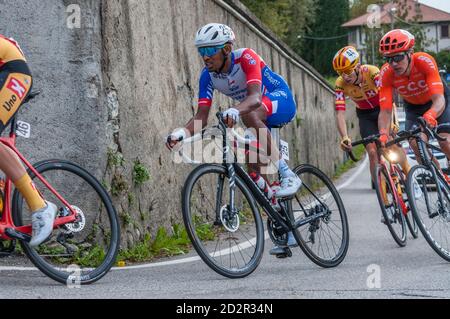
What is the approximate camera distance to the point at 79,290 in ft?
18.5

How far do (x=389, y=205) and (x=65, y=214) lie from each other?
13.3ft

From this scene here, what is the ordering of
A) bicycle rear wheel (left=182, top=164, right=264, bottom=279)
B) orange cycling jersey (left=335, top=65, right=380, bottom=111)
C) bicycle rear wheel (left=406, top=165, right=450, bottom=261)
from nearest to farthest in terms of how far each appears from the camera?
bicycle rear wheel (left=182, top=164, right=264, bottom=279)
bicycle rear wheel (left=406, top=165, right=450, bottom=261)
orange cycling jersey (left=335, top=65, right=380, bottom=111)

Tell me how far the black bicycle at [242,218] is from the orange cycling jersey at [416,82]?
1.61 metres

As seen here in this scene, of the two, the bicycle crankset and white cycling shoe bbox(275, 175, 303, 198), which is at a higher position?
white cycling shoe bbox(275, 175, 303, 198)

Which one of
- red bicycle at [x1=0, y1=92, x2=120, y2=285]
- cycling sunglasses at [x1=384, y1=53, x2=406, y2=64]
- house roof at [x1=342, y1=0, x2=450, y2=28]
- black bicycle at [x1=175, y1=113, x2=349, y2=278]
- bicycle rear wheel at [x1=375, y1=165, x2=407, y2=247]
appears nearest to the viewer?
red bicycle at [x1=0, y1=92, x2=120, y2=285]

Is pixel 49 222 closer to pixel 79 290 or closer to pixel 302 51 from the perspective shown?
pixel 79 290

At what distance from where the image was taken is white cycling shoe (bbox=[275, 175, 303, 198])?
6992 millimetres

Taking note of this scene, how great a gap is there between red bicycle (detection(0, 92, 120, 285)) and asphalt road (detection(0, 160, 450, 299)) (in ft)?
0.45

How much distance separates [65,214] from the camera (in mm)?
5945

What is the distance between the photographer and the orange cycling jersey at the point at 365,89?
10.1 meters

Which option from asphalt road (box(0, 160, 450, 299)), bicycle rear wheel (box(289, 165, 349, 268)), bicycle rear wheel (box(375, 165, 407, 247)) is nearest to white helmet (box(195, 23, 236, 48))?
bicycle rear wheel (box(289, 165, 349, 268))

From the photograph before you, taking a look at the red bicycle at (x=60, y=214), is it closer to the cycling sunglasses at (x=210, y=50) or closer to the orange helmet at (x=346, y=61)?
the cycling sunglasses at (x=210, y=50)

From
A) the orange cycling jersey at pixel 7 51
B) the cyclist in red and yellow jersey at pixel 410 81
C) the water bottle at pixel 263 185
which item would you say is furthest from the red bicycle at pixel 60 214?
the cyclist in red and yellow jersey at pixel 410 81

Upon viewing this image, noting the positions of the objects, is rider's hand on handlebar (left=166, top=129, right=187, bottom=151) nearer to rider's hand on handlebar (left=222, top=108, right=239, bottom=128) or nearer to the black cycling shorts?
rider's hand on handlebar (left=222, top=108, right=239, bottom=128)
